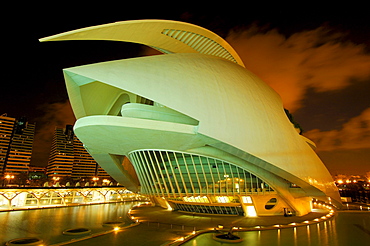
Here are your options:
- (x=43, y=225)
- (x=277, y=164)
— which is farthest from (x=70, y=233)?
(x=277, y=164)

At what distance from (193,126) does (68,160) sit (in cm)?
11695

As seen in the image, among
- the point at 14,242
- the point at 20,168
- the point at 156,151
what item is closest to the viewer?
the point at 14,242

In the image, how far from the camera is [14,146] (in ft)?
364

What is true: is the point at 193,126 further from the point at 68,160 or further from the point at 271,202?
the point at 68,160

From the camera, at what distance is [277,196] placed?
2402cm

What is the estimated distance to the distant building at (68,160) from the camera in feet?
384

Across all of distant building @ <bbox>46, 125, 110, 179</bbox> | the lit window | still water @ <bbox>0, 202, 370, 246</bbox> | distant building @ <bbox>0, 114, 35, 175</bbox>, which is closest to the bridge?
still water @ <bbox>0, 202, 370, 246</bbox>

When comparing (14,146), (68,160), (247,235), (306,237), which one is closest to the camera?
(306,237)

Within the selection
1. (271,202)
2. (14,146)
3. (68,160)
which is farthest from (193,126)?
(14,146)

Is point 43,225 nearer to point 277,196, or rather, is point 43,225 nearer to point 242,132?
point 242,132

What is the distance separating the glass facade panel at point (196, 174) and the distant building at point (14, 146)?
4127 inches

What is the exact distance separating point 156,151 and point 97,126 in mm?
7533

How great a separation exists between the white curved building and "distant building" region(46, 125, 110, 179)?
103m

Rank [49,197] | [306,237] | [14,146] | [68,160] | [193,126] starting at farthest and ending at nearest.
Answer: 1. [68,160]
2. [14,146]
3. [49,197]
4. [193,126]
5. [306,237]
